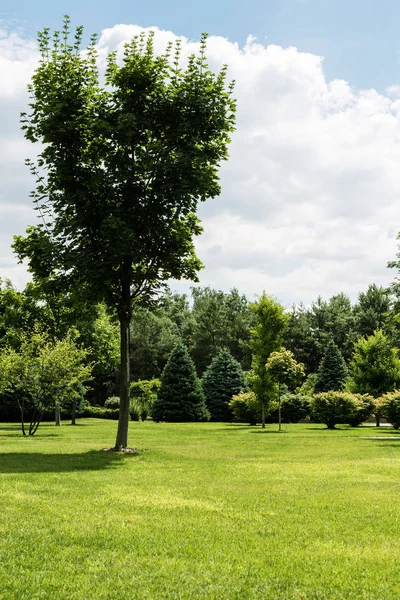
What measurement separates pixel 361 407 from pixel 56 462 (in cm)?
2389

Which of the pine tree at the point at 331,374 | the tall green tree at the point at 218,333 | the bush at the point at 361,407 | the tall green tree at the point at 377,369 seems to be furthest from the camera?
the tall green tree at the point at 218,333

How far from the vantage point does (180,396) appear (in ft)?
146

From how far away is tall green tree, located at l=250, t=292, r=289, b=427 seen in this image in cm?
3488

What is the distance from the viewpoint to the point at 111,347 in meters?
45.4

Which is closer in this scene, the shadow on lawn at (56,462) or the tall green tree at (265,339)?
the shadow on lawn at (56,462)

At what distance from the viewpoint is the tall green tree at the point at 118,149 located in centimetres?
1734

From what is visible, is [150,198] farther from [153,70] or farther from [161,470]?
[161,470]

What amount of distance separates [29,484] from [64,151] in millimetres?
10490

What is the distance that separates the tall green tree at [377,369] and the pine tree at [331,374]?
12.9 feet

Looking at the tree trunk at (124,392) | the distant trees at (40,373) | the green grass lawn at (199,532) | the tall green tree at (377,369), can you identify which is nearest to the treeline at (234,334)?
the tall green tree at (377,369)

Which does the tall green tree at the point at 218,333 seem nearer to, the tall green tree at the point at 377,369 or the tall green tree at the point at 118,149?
the tall green tree at the point at 377,369

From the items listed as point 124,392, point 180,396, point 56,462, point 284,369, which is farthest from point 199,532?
point 180,396

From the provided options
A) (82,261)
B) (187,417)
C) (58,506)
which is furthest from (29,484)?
(187,417)

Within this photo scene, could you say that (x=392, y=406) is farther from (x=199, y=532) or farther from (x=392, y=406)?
(x=199, y=532)
